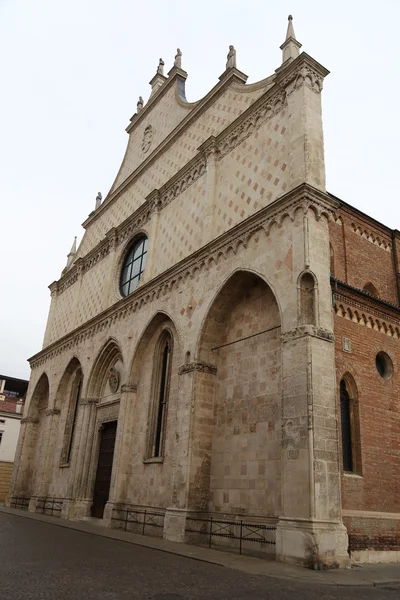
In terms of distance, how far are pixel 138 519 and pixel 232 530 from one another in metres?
4.45

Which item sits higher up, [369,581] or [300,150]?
[300,150]

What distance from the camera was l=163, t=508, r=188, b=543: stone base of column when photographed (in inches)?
500

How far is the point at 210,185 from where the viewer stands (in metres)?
16.6

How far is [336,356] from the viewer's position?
1214 centimetres

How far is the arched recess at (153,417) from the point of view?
15305mm

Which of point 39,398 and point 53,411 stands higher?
point 39,398

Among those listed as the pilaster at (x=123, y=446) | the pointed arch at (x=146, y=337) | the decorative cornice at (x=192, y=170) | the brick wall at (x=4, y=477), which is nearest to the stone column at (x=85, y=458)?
the pilaster at (x=123, y=446)

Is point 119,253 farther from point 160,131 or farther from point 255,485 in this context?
point 255,485

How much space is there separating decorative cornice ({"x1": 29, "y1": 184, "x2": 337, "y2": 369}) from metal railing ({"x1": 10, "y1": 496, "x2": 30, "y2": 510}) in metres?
8.42

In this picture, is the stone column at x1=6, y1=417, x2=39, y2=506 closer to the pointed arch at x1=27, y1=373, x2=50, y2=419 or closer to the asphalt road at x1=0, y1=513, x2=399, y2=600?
the pointed arch at x1=27, y1=373, x2=50, y2=419

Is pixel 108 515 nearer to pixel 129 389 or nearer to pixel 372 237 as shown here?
pixel 129 389

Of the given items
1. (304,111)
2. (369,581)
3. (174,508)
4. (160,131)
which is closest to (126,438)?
(174,508)

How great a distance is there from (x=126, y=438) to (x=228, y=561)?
328 inches

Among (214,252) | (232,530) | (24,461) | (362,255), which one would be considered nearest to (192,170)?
(214,252)
